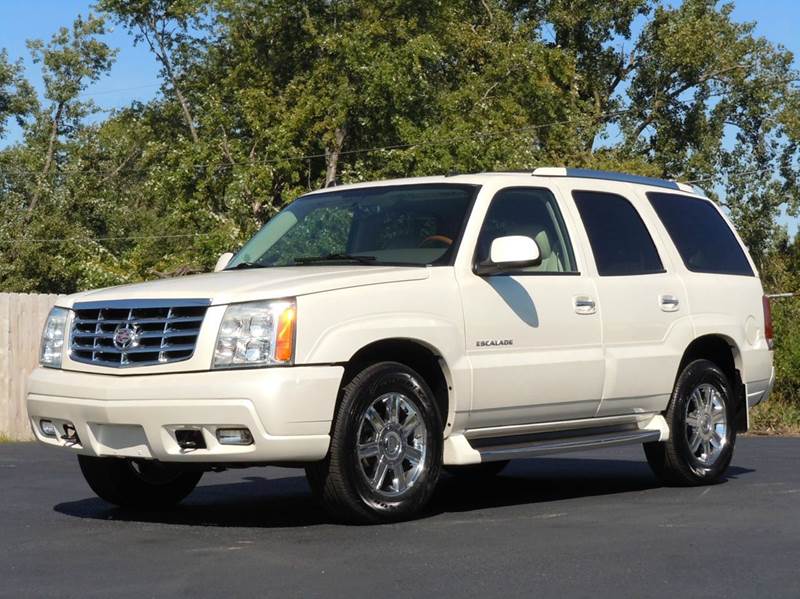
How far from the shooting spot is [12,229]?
51.8 meters

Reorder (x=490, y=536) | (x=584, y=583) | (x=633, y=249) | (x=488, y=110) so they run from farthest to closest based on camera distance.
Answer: (x=488, y=110) < (x=633, y=249) < (x=490, y=536) < (x=584, y=583)

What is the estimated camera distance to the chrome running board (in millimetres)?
8875

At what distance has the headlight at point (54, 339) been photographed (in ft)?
28.6

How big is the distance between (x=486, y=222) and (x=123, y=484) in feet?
8.69

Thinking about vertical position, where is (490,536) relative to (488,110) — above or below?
below

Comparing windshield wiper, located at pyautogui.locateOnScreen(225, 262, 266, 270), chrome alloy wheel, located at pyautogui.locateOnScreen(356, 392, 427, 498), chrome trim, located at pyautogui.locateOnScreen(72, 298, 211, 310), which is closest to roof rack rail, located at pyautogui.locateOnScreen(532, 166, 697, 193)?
windshield wiper, located at pyautogui.locateOnScreen(225, 262, 266, 270)

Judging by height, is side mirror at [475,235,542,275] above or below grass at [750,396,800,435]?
above

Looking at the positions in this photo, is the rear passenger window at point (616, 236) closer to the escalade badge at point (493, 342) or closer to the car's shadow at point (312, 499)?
the escalade badge at point (493, 342)

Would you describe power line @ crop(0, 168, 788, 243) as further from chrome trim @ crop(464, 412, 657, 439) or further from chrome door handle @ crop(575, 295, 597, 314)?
chrome door handle @ crop(575, 295, 597, 314)

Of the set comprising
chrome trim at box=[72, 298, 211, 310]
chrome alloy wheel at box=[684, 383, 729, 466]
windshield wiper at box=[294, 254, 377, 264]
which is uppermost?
windshield wiper at box=[294, 254, 377, 264]

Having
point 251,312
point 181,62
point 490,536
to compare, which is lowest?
point 490,536

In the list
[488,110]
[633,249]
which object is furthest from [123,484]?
[488,110]

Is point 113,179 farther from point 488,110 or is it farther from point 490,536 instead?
point 490,536

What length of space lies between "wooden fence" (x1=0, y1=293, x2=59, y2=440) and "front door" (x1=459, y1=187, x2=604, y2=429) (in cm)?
971
